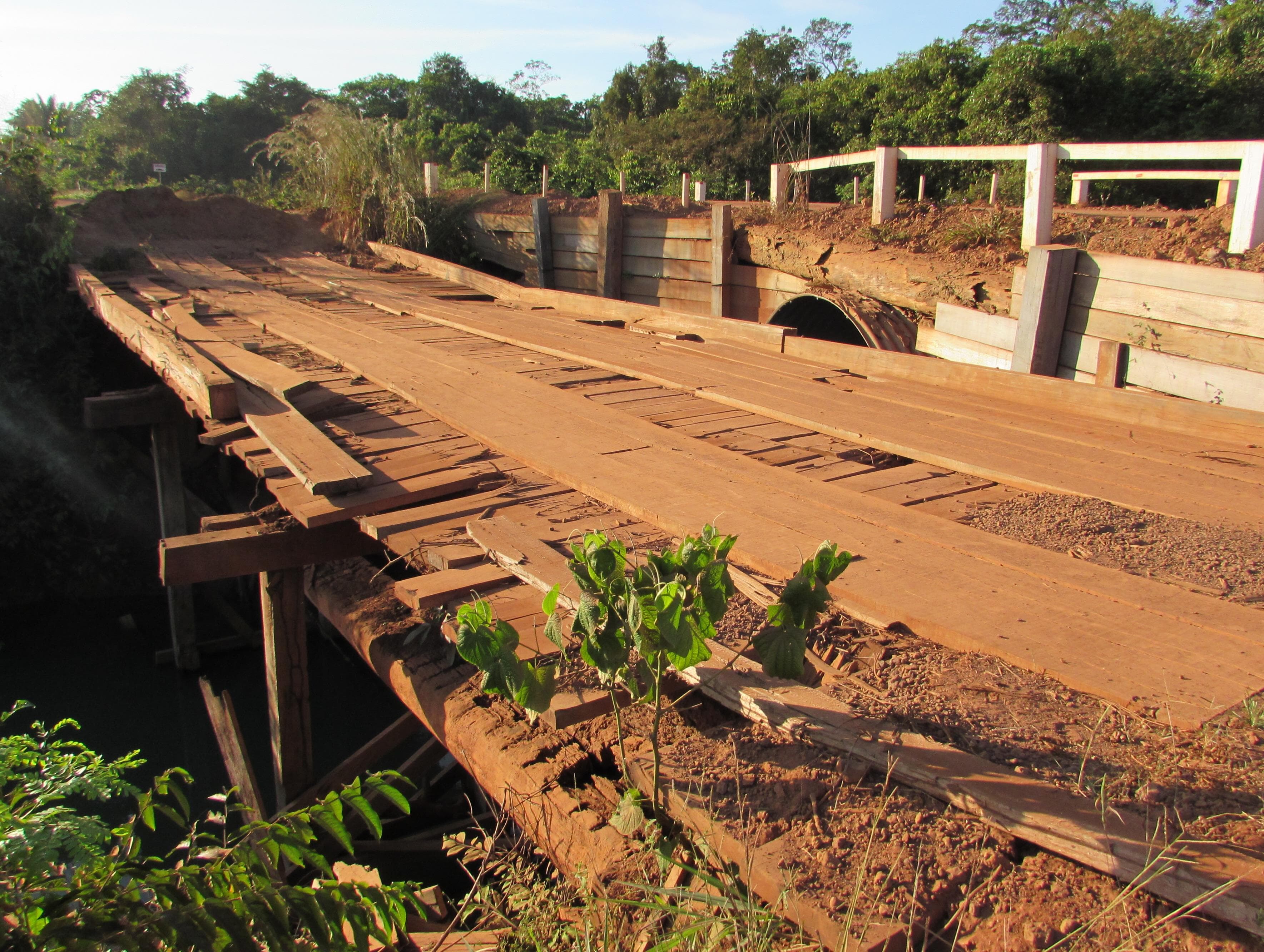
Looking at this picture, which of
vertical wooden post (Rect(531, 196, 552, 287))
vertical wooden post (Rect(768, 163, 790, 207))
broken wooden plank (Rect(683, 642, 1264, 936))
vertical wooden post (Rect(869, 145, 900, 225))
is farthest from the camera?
vertical wooden post (Rect(531, 196, 552, 287))

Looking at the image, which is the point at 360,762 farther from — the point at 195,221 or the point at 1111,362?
the point at 195,221

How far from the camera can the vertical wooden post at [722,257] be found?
29.4ft

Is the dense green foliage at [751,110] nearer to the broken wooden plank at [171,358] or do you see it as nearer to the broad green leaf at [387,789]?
the broken wooden plank at [171,358]

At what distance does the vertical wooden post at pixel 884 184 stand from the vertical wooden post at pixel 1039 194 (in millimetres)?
1346

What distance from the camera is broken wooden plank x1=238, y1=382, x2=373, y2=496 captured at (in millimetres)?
3412

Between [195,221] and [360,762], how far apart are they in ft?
39.1

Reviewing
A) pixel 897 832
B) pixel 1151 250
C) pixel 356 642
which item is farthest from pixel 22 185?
pixel 897 832

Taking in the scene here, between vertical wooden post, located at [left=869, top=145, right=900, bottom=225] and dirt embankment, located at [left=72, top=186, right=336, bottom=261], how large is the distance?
8.15 meters

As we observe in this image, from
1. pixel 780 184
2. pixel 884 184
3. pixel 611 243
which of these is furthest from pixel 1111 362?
pixel 611 243

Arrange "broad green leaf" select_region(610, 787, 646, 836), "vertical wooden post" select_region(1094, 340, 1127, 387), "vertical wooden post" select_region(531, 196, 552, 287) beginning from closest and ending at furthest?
1. "broad green leaf" select_region(610, 787, 646, 836)
2. "vertical wooden post" select_region(1094, 340, 1127, 387)
3. "vertical wooden post" select_region(531, 196, 552, 287)

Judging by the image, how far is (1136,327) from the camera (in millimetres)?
5207

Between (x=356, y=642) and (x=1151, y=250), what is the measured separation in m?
5.60

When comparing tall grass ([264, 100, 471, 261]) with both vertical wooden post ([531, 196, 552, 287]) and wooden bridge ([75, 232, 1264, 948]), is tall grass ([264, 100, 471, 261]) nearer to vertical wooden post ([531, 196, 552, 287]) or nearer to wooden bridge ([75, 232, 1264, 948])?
vertical wooden post ([531, 196, 552, 287])

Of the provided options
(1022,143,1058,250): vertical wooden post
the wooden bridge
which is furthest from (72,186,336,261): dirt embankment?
(1022,143,1058,250): vertical wooden post
